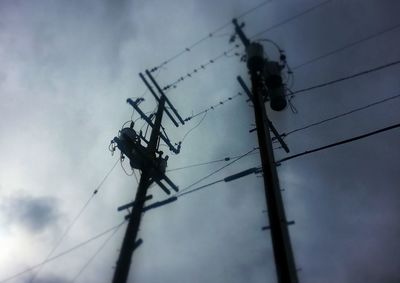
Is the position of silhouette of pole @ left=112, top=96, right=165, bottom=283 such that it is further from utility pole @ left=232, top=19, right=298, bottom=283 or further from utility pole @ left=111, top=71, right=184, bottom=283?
utility pole @ left=232, top=19, right=298, bottom=283

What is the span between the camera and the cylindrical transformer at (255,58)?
8.98 metres

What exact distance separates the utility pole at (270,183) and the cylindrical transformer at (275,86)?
0.94 feet

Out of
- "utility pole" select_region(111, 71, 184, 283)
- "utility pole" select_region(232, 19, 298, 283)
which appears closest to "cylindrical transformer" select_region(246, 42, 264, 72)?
"utility pole" select_region(232, 19, 298, 283)

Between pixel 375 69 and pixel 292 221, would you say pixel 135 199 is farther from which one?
pixel 375 69

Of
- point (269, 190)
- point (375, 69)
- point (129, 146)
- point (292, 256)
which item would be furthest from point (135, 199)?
point (375, 69)

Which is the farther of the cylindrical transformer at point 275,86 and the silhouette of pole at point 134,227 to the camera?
the cylindrical transformer at point 275,86

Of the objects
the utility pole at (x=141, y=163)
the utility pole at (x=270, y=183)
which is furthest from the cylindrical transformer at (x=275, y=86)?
the utility pole at (x=141, y=163)

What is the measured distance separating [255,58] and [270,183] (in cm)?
395

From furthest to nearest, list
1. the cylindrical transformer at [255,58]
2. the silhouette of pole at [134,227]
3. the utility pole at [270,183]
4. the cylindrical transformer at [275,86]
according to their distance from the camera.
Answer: the cylindrical transformer at [255,58] < the cylindrical transformer at [275,86] < the silhouette of pole at [134,227] < the utility pole at [270,183]

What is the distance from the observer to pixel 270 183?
21.9ft

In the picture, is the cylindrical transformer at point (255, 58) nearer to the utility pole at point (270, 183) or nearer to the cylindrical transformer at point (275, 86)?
the utility pole at point (270, 183)

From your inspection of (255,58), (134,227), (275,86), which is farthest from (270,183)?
(134,227)

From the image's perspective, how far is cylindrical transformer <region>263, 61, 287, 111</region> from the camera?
28.1 feet

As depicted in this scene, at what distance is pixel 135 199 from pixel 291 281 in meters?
5.40
